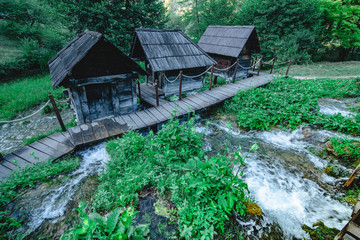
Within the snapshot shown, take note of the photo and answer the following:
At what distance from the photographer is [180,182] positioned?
349 cm

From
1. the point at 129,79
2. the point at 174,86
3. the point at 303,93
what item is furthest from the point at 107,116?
the point at 303,93

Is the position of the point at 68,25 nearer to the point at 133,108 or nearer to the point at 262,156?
the point at 133,108

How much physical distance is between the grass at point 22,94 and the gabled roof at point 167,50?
7180 mm

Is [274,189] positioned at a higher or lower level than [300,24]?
lower

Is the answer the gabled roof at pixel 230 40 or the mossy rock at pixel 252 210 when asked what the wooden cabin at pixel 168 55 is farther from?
the mossy rock at pixel 252 210

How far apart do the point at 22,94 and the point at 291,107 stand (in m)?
16.7

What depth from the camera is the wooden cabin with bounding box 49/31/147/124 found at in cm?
666

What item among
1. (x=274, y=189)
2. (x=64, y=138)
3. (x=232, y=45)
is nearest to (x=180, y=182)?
(x=274, y=189)

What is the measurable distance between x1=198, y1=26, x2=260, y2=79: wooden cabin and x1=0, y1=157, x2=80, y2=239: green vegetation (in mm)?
12151

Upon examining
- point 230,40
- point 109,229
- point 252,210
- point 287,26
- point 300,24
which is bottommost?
point 252,210

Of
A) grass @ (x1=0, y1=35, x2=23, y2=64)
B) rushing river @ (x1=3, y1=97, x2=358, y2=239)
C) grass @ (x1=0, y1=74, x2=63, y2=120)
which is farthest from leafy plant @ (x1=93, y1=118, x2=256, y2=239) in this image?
grass @ (x1=0, y1=35, x2=23, y2=64)

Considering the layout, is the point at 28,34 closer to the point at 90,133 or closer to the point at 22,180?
the point at 90,133

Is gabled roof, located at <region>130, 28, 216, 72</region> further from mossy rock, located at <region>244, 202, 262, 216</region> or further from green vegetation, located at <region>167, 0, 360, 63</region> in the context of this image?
green vegetation, located at <region>167, 0, 360, 63</region>

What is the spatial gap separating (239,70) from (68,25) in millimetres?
14762
